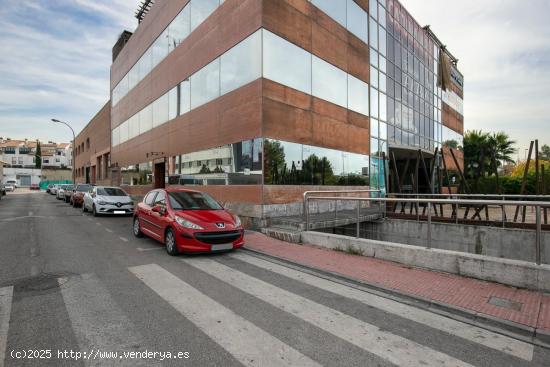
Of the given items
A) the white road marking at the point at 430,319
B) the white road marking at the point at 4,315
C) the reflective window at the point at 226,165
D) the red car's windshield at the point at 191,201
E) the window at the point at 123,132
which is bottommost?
the white road marking at the point at 430,319

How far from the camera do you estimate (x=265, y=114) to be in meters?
11.5

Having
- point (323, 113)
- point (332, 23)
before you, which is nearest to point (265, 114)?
point (323, 113)

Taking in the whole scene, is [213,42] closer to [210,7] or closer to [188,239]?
[210,7]

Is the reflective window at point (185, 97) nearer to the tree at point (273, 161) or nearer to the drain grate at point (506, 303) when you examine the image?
the tree at point (273, 161)

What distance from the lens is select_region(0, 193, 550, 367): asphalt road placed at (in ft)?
10.1

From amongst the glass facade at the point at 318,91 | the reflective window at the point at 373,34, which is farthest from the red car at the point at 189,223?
the reflective window at the point at 373,34

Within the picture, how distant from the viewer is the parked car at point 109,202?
49.0 feet

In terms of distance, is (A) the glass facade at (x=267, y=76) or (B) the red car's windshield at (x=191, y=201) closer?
(B) the red car's windshield at (x=191, y=201)

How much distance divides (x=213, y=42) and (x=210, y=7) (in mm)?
1854

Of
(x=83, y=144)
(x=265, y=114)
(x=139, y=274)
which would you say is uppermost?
(x=83, y=144)

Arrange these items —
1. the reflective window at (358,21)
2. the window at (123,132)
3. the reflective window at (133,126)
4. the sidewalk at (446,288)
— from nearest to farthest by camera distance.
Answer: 1. the sidewalk at (446,288)
2. the reflective window at (358,21)
3. the reflective window at (133,126)
4. the window at (123,132)

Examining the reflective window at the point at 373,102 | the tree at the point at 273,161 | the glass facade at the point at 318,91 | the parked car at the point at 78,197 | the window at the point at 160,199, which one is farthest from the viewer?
the parked car at the point at 78,197

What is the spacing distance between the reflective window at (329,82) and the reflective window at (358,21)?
317 centimetres

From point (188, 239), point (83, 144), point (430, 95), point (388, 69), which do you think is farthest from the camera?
point (83, 144)
